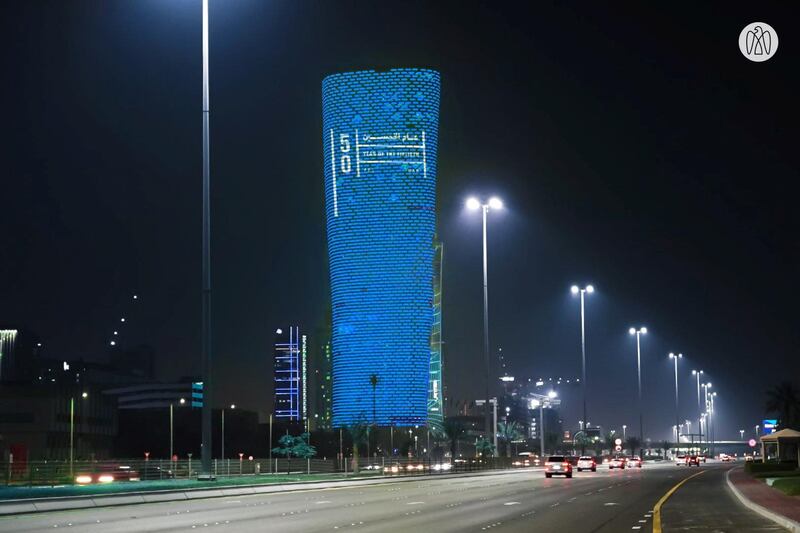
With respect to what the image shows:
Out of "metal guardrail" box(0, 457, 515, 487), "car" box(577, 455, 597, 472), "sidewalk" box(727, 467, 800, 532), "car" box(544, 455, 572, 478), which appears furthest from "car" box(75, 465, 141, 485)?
"car" box(577, 455, 597, 472)

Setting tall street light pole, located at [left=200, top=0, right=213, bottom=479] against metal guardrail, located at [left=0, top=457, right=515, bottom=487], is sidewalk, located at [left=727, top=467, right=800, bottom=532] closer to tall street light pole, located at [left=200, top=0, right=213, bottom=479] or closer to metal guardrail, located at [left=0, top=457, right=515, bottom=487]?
tall street light pole, located at [left=200, top=0, right=213, bottom=479]

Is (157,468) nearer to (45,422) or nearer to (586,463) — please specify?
(586,463)

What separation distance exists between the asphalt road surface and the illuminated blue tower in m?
147

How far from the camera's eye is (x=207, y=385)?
45188mm

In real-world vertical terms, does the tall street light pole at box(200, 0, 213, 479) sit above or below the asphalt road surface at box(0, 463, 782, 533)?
above

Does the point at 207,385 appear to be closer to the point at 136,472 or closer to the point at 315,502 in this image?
the point at 315,502

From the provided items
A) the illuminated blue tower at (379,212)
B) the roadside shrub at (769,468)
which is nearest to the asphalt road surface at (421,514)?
the roadside shrub at (769,468)

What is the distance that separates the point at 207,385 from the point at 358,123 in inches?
6048

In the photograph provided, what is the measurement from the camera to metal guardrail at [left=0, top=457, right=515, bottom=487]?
2094 inches

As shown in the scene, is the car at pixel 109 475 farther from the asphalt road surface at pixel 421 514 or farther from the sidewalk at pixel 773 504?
the sidewalk at pixel 773 504

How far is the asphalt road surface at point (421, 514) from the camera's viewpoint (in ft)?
90.3

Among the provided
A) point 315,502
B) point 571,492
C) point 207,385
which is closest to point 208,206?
point 207,385

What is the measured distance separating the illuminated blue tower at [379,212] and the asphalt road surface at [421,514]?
14655cm

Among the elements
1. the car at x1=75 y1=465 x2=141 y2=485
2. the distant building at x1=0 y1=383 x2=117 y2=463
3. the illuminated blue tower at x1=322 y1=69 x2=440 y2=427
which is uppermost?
the illuminated blue tower at x1=322 y1=69 x2=440 y2=427
